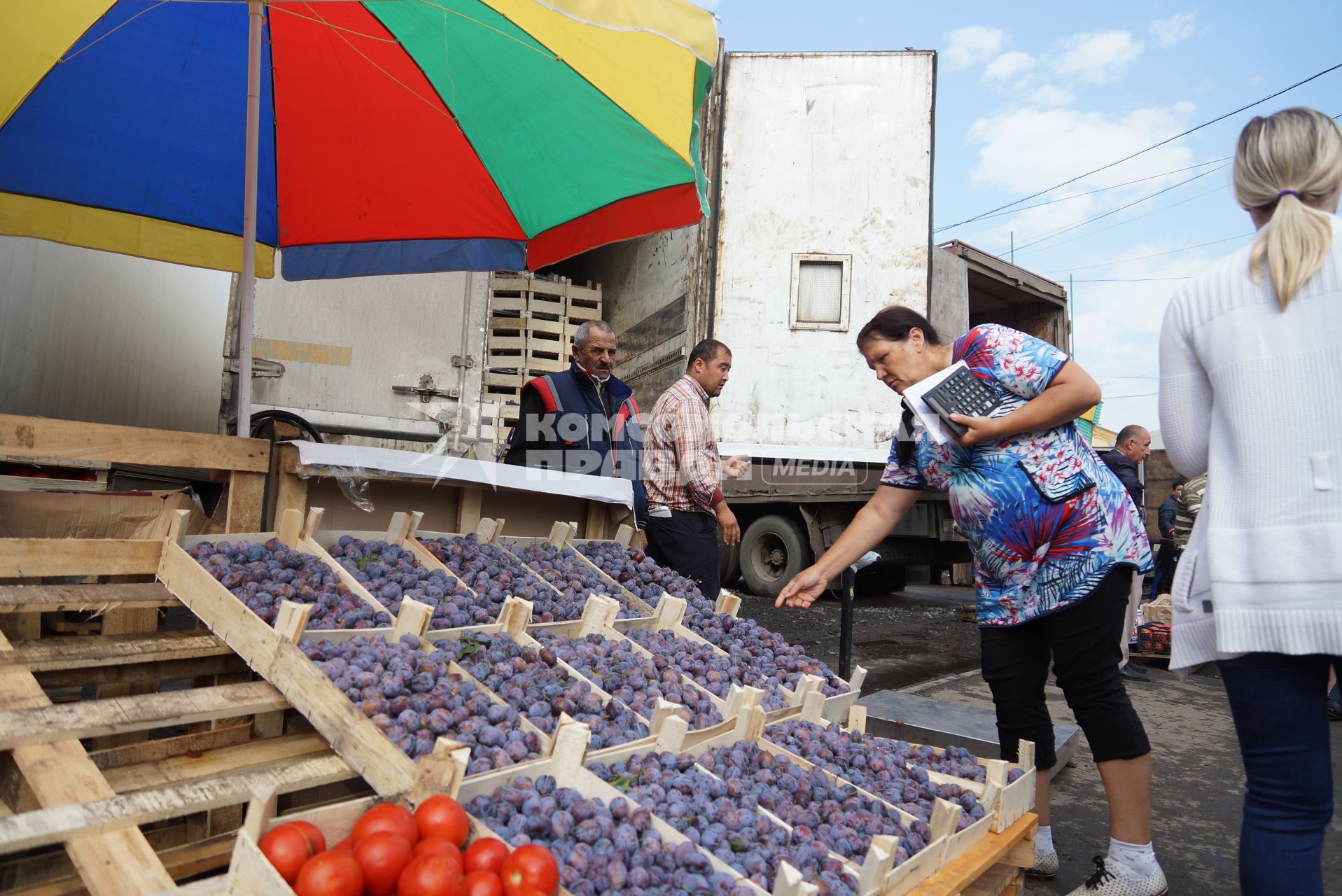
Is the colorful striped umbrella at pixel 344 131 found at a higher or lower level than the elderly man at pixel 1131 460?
higher

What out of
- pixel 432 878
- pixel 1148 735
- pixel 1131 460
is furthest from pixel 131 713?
pixel 1131 460

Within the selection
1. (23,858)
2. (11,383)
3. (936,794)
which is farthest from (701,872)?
(11,383)

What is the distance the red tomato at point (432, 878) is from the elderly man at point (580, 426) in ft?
8.60

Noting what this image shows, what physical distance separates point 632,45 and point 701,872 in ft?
8.49

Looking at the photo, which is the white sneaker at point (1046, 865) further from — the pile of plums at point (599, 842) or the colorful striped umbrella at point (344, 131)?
the colorful striped umbrella at point (344, 131)

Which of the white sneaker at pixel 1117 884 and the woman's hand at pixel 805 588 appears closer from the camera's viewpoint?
the white sneaker at pixel 1117 884

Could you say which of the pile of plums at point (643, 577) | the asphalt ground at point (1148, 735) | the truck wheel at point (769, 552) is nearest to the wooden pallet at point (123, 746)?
the pile of plums at point (643, 577)

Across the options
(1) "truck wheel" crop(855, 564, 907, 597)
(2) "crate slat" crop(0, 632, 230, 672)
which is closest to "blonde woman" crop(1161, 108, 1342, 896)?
(2) "crate slat" crop(0, 632, 230, 672)

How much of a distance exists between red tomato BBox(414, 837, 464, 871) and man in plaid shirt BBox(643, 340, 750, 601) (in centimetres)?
255

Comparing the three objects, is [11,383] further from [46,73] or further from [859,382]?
[859,382]

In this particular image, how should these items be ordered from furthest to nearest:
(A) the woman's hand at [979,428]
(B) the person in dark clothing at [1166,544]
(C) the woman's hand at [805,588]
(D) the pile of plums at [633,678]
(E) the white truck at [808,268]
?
1. (E) the white truck at [808,268]
2. (B) the person in dark clothing at [1166,544]
3. (C) the woman's hand at [805,588]
4. (A) the woman's hand at [979,428]
5. (D) the pile of plums at [633,678]

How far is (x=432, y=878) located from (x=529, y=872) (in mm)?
137

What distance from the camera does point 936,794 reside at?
196 centimetres

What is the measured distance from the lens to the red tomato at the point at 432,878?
3.69 ft
